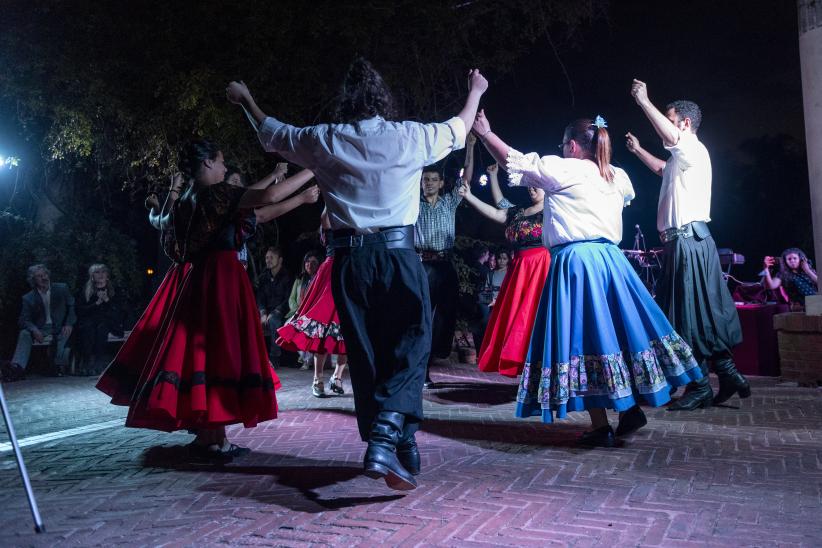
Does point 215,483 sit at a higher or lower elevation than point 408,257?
lower

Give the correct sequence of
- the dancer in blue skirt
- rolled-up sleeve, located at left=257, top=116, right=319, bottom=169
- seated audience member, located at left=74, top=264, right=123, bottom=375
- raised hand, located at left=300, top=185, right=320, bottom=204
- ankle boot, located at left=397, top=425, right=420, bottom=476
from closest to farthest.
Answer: rolled-up sleeve, located at left=257, top=116, right=319, bottom=169
ankle boot, located at left=397, top=425, right=420, bottom=476
the dancer in blue skirt
raised hand, located at left=300, top=185, right=320, bottom=204
seated audience member, located at left=74, top=264, right=123, bottom=375

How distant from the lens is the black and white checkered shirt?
6773 mm

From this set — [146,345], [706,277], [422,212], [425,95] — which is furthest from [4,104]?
[706,277]

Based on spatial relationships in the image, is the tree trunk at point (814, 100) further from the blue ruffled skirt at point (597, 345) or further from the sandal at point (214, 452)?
the sandal at point (214, 452)

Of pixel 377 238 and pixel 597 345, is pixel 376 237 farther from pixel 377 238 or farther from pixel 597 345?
pixel 597 345

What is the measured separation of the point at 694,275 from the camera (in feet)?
17.6

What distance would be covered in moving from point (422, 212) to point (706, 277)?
2648mm

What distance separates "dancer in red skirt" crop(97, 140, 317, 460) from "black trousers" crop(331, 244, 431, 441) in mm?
667

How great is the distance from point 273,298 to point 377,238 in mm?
7411

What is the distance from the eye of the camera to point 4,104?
36.4ft

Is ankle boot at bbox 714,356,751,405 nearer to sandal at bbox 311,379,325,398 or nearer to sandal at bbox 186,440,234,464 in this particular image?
sandal at bbox 311,379,325,398

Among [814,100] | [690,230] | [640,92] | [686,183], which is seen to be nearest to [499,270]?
[814,100]

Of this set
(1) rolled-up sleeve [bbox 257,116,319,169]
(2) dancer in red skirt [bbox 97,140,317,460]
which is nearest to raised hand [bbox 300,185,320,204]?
(2) dancer in red skirt [bbox 97,140,317,460]

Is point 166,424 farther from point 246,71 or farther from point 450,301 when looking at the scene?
point 246,71
